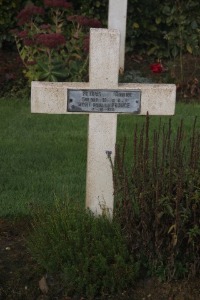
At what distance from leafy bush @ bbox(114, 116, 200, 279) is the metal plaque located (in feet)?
1.00

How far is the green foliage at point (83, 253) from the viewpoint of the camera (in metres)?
4.12

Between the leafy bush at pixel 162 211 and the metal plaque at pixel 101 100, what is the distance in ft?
1.00

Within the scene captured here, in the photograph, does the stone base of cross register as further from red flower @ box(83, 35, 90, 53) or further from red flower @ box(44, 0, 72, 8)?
red flower @ box(44, 0, 72, 8)

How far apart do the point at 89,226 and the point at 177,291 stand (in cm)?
60

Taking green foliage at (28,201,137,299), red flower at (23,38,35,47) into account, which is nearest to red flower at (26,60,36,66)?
red flower at (23,38,35,47)

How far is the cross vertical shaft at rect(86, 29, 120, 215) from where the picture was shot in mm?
4363

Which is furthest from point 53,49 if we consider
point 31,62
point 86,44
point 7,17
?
point 7,17

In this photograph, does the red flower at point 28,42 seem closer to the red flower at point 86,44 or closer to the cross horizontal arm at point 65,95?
the red flower at point 86,44

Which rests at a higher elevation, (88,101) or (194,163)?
(88,101)

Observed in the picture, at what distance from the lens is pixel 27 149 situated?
6973 mm

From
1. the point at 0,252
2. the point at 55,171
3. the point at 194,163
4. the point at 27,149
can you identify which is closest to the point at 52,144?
the point at 27,149

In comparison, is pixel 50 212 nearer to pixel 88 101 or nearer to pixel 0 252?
pixel 0 252

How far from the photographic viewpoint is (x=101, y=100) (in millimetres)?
4465

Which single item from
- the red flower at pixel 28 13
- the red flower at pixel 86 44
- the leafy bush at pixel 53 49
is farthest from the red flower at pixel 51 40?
the red flower at pixel 28 13
